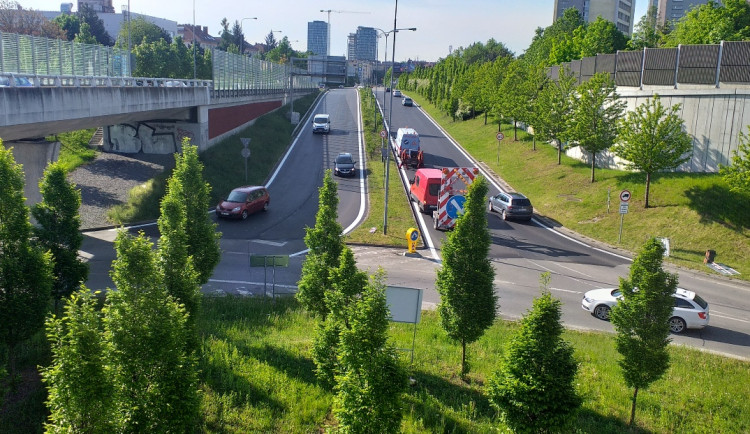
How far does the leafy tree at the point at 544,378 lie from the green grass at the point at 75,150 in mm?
31399

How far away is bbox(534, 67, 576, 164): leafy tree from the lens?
38.5 m

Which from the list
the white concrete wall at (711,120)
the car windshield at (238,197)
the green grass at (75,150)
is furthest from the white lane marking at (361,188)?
the white concrete wall at (711,120)

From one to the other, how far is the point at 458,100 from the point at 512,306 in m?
54.0

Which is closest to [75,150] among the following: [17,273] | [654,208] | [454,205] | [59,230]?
[59,230]

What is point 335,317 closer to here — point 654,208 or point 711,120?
point 654,208

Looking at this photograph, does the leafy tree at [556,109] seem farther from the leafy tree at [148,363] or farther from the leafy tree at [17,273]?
the leafy tree at [148,363]

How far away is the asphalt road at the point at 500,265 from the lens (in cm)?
1844

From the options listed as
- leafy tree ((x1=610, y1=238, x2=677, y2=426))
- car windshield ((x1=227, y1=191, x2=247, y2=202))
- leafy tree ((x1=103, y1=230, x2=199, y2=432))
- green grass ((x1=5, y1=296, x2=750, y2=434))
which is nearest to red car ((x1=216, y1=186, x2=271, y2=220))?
car windshield ((x1=227, y1=191, x2=247, y2=202))

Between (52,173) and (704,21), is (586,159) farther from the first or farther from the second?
(52,173)

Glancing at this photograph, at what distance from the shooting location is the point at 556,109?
38.8m

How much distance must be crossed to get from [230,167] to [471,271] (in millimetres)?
28248

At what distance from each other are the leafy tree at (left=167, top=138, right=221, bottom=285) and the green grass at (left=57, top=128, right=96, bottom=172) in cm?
2049

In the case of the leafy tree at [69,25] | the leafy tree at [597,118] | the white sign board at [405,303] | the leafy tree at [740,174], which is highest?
the leafy tree at [69,25]

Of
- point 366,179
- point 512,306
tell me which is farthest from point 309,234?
point 366,179
